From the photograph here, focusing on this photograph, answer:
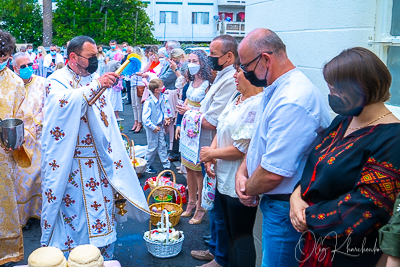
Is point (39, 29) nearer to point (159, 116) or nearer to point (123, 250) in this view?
point (159, 116)

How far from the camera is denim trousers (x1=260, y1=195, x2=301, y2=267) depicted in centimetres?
236

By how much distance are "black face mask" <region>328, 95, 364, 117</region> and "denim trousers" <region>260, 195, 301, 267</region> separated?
73 cm

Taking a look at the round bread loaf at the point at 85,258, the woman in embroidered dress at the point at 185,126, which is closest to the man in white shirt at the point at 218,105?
the woman in embroidered dress at the point at 185,126

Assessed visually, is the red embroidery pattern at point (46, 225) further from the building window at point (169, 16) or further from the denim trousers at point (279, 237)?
the building window at point (169, 16)

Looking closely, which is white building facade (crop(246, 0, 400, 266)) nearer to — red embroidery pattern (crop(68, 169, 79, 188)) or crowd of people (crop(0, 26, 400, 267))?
crowd of people (crop(0, 26, 400, 267))

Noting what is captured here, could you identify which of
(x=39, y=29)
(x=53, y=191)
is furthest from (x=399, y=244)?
(x=39, y=29)

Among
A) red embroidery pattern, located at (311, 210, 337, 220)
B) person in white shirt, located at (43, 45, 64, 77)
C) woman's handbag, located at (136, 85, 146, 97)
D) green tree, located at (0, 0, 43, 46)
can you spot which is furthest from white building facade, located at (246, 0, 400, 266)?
green tree, located at (0, 0, 43, 46)

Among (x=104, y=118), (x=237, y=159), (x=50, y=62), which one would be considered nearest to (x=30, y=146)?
(x=104, y=118)

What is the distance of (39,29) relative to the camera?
28062mm

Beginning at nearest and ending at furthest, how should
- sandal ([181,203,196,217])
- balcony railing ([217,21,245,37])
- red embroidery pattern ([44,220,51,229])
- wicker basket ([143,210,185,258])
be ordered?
red embroidery pattern ([44,220,51,229])
wicker basket ([143,210,185,258])
sandal ([181,203,196,217])
balcony railing ([217,21,245,37])

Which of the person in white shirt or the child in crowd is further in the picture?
the person in white shirt

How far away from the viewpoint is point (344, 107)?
188 cm

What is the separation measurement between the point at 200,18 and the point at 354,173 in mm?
40580

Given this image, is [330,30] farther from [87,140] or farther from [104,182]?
[104,182]
